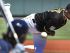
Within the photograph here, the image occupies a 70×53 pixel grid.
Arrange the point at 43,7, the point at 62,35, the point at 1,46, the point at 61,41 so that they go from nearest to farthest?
the point at 1,46 < the point at 61,41 < the point at 62,35 < the point at 43,7

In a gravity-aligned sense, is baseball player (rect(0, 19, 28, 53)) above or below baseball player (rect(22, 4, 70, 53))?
above

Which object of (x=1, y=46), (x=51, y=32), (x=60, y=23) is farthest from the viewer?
(x=51, y=32)

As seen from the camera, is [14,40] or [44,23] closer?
[14,40]

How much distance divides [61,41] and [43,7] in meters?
3.06

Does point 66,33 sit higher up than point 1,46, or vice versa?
point 1,46

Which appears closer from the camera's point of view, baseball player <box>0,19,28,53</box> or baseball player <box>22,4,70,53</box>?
baseball player <box>0,19,28,53</box>

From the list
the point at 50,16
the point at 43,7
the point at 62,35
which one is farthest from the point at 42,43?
the point at 43,7

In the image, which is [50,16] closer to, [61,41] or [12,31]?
[12,31]

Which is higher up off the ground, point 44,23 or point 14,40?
point 14,40

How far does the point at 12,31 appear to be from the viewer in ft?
11.4

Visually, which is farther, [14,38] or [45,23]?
[45,23]

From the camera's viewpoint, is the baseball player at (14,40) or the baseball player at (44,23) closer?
the baseball player at (14,40)

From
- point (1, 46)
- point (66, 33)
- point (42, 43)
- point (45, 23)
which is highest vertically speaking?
point (1, 46)

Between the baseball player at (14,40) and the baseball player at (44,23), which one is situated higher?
the baseball player at (14,40)
